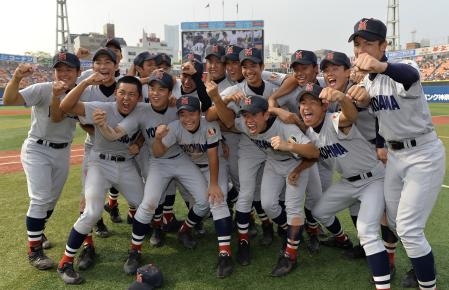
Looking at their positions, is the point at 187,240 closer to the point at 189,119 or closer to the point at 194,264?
the point at 194,264

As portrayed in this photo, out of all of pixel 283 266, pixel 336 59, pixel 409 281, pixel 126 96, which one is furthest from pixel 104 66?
pixel 409 281

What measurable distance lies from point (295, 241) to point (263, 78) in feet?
6.91

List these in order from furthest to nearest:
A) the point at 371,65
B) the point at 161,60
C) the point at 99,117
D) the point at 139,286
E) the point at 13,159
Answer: the point at 13,159 < the point at 161,60 < the point at 99,117 < the point at 139,286 < the point at 371,65

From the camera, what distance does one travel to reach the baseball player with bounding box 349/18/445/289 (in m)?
2.98

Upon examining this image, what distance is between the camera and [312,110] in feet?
11.8

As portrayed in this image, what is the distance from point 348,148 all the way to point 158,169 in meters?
2.08

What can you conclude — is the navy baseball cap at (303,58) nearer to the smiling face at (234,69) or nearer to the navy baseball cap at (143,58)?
the smiling face at (234,69)

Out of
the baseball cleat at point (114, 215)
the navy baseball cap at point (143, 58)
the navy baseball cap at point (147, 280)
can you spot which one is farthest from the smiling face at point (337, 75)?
the baseball cleat at point (114, 215)

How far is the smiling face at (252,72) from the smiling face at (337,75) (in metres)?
0.77

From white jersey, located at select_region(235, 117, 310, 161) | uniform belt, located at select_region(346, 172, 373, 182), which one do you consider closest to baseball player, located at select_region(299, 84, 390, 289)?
uniform belt, located at select_region(346, 172, 373, 182)

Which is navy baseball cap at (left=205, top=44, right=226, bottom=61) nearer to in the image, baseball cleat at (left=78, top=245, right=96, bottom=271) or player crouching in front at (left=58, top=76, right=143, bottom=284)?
player crouching in front at (left=58, top=76, right=143, bottom=284)

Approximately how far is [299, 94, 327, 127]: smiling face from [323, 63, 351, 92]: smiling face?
0.41 metres

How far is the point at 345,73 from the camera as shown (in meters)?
3.90

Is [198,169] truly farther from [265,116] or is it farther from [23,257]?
[23,257]
